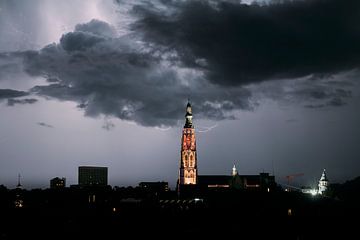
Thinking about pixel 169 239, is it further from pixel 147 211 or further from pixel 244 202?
pixel 244 202

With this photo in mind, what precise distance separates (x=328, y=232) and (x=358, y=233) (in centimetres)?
512

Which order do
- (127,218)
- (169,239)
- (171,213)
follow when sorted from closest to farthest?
(169,239)
(127,218)
(171,213)

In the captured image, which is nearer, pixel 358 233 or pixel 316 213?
pixel 358 233

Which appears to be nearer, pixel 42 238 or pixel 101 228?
pixel 42 238

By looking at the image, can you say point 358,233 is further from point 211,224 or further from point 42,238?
point 42,238

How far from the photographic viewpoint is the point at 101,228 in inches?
3873

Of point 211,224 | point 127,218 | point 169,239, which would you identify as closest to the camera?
point 169,239

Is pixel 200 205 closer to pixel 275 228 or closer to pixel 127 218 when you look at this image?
pixel 127 218

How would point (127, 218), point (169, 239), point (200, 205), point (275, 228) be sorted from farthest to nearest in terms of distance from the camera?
point (200, 205) → point (127, 218) → point (275, 228) → point (169, 239)

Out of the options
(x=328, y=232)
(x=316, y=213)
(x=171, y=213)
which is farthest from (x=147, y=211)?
(x=328, y=232)

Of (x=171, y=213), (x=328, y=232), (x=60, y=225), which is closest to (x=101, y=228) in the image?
(x=60, y=225)

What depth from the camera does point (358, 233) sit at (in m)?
86.6

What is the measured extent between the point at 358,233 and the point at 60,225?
60.1 m

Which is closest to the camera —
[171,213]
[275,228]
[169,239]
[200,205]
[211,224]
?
[169,239]
